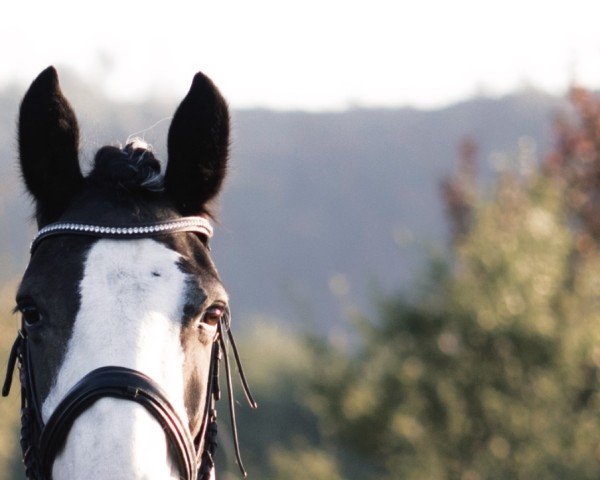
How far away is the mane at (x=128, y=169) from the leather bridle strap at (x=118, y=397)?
91 centimetres

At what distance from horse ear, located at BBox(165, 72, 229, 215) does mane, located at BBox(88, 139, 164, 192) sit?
4.7 inches

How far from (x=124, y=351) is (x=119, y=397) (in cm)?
17

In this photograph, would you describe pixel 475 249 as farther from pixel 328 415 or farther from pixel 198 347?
pixel 198 347

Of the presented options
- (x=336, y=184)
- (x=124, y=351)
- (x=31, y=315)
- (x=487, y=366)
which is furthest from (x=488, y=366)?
(x=336, y=184)

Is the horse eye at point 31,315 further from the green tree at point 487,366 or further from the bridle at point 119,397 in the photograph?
the green tree at point 487,366

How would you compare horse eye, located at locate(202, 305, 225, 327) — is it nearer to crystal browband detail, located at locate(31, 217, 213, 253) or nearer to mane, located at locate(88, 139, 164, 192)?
crystal browband detail, located at locate(31, 217, 213, 253)

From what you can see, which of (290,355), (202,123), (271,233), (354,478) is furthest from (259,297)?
(202,123)

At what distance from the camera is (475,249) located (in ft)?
53.2

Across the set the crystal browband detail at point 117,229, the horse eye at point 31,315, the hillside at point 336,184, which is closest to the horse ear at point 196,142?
the crystal browband detail at point 117,229

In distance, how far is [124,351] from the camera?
13.6 ft

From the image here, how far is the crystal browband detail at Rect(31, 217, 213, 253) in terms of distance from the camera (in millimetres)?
4523

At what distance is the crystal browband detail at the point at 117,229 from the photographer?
4523 millimetres

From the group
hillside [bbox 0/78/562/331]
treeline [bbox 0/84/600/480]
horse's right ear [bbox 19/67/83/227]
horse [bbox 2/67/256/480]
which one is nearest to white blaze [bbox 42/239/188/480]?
horse [bbox 2/67/256/480]

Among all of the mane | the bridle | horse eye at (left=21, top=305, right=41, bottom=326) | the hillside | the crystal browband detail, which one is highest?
the mane
